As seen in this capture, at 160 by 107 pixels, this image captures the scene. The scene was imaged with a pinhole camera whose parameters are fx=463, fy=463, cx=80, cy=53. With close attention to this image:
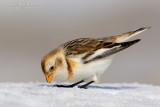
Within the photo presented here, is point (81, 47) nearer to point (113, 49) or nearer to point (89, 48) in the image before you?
point (89, 48)

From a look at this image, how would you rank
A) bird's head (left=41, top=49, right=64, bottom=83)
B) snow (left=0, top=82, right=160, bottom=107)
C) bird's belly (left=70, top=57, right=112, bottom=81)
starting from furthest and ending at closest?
bird's belly (left=70, top=57, right=112, bottom=81), bird's head (left=41, top=49, right=64, bottom=83), snow (left=0, top=82, right=160, bottom=107)

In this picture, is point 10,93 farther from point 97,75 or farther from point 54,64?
point 97,75

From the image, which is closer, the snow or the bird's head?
the snow

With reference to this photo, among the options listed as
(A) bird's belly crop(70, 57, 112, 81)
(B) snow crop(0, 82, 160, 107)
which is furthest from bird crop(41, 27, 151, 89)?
(B) snow crop(0, 82, 160, 107)

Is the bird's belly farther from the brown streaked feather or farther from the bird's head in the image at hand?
the bird's head

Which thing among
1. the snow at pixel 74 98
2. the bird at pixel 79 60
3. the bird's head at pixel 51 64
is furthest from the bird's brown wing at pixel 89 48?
the snow at pixel 74 98

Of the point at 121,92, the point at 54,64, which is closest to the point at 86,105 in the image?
the point at 121,92
